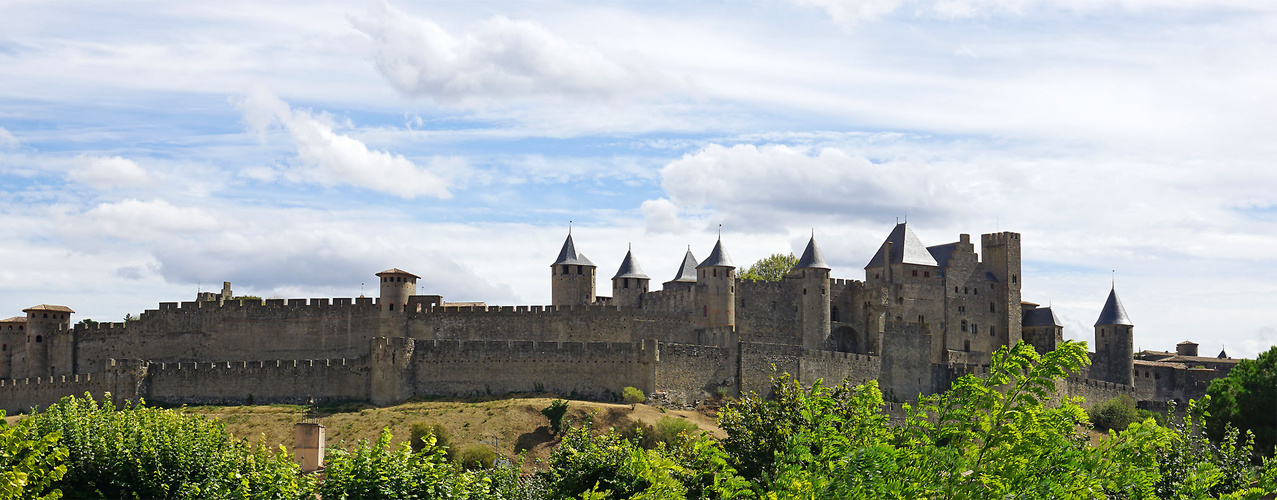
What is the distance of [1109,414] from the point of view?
76938 millimetres

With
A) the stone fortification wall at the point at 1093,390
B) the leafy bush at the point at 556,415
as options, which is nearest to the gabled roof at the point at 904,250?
the stone fortification wall at the point at 1093,390

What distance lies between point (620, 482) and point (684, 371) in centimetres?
3685

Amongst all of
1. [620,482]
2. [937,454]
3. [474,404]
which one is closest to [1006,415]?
[937,454]

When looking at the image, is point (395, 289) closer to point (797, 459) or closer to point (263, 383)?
point (263, 383)

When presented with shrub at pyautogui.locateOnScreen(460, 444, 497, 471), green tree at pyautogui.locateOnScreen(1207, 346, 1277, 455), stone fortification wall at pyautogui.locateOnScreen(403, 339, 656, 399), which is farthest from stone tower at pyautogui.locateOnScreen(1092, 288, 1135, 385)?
shrub at pyautogui.locateOnScreen(460, 444, 497, 471)

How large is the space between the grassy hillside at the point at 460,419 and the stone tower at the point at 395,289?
27.6 ft

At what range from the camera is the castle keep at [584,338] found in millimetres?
67000

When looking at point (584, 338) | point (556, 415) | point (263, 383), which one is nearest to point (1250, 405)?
point (584, 338)

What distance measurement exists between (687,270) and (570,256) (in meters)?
8.27

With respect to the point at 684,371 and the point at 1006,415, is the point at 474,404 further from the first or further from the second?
the point at 1006,415

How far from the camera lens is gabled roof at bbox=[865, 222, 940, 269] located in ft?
260

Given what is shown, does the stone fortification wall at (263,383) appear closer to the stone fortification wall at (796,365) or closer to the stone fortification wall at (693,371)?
the stone fortification wall at (693,371)

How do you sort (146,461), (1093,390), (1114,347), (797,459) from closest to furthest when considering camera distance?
(797,459) < (146,461) < (1093,390) < (1114,347)

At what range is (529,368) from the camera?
67.1 meters
